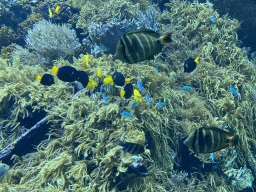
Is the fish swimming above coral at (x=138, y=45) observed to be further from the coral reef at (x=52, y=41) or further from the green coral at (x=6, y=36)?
the green coral at (x=6, y=36)

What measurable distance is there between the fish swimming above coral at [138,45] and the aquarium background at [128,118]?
5.81 ft

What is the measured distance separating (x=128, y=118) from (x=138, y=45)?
1.92 meters

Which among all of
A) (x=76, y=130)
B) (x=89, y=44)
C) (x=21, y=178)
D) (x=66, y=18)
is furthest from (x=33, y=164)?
(x=66, y=18)

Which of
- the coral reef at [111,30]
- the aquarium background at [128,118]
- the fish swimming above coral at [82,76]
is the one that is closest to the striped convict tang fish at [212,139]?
the aquarium background at [128,118]

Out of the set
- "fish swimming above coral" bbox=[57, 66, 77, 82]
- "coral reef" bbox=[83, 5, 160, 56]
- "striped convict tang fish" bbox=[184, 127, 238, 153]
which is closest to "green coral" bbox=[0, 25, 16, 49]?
"coral reef" bbox=[83, 5, 160, 56]

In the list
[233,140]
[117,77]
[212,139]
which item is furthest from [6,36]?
[233,140]

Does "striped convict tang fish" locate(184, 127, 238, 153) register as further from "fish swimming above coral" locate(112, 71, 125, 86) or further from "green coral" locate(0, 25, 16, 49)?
"green coral" locate(0, 25, 16, 49)

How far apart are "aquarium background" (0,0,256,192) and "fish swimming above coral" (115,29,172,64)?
5.81 feet

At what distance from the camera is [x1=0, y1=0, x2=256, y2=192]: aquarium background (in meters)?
2.76

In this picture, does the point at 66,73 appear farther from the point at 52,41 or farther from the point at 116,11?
the point at 116,11

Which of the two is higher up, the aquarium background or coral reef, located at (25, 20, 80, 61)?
coral reef, located at (25, 20, 80, 61)

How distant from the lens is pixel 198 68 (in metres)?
4.55

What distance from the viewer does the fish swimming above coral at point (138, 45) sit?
4.52 ft

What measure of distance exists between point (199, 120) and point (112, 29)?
4025 mm
